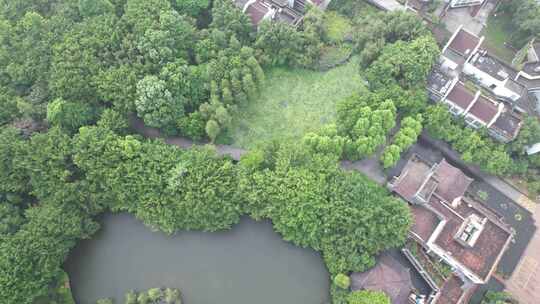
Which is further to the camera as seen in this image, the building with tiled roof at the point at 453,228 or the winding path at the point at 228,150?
the winding path at the point at 228,150

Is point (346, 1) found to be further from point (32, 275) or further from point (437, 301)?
point (32, 275)

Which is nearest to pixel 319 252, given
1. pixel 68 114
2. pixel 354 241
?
pixel 354 241

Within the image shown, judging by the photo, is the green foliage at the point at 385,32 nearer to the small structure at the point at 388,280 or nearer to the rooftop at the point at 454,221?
the rooftop at the point at 454,221

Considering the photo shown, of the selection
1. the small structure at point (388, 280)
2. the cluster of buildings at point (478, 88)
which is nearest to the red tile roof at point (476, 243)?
the small structure at point (388, 280)

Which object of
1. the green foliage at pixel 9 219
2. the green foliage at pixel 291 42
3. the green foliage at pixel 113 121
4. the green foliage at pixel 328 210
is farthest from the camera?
the green foliage at pixel 291 42

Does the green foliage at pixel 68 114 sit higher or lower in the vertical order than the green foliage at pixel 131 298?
higher
